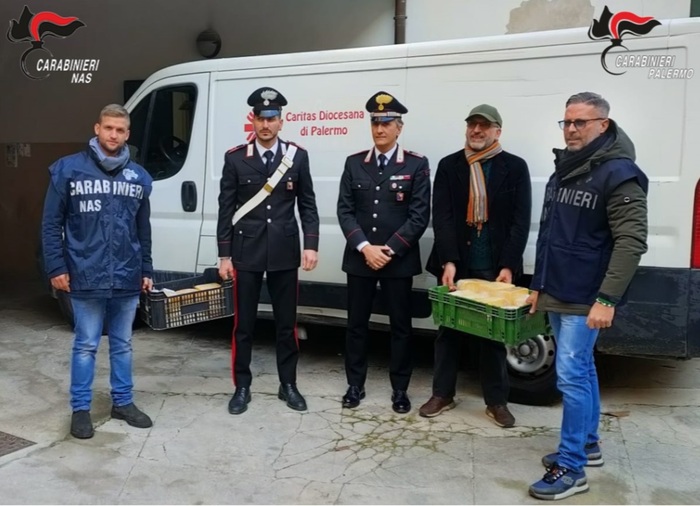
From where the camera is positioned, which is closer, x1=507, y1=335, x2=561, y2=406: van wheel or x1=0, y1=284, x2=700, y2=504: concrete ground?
x1=0, y1=284, x2=700, y2=504: concrete ground

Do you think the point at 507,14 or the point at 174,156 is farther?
the point at 507,14

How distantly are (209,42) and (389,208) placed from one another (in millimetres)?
5457

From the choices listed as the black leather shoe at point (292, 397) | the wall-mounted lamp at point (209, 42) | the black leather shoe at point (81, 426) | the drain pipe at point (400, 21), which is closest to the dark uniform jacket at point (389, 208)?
the black leather shoe at point (292, 397)

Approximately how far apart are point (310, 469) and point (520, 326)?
132 centimetres

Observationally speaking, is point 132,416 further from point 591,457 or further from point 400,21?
point 400,21

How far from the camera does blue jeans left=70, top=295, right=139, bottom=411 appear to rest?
404 centimetres

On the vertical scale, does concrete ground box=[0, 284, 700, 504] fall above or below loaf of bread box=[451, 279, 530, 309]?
below

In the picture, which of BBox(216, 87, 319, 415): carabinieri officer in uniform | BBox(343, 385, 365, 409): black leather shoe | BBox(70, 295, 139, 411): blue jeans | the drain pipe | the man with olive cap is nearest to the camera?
BBox(70, 295, 139, 411): blue jeans

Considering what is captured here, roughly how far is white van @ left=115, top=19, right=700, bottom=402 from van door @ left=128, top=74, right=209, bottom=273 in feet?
0.04

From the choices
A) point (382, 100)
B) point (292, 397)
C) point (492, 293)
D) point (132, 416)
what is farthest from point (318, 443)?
point (382, 100)

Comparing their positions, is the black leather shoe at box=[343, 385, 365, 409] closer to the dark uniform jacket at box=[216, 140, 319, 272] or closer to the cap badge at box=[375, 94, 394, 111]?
the dark uniform jacket at box=[216, 140, 319, 272]

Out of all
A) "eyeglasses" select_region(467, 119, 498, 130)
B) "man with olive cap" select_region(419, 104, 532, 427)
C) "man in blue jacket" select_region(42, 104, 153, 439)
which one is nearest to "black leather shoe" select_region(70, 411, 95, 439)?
"man in blue jacket" select_region(42, 104, 153, 439)

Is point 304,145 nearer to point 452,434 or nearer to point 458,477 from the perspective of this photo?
point 452,434

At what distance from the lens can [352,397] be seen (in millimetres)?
4621
